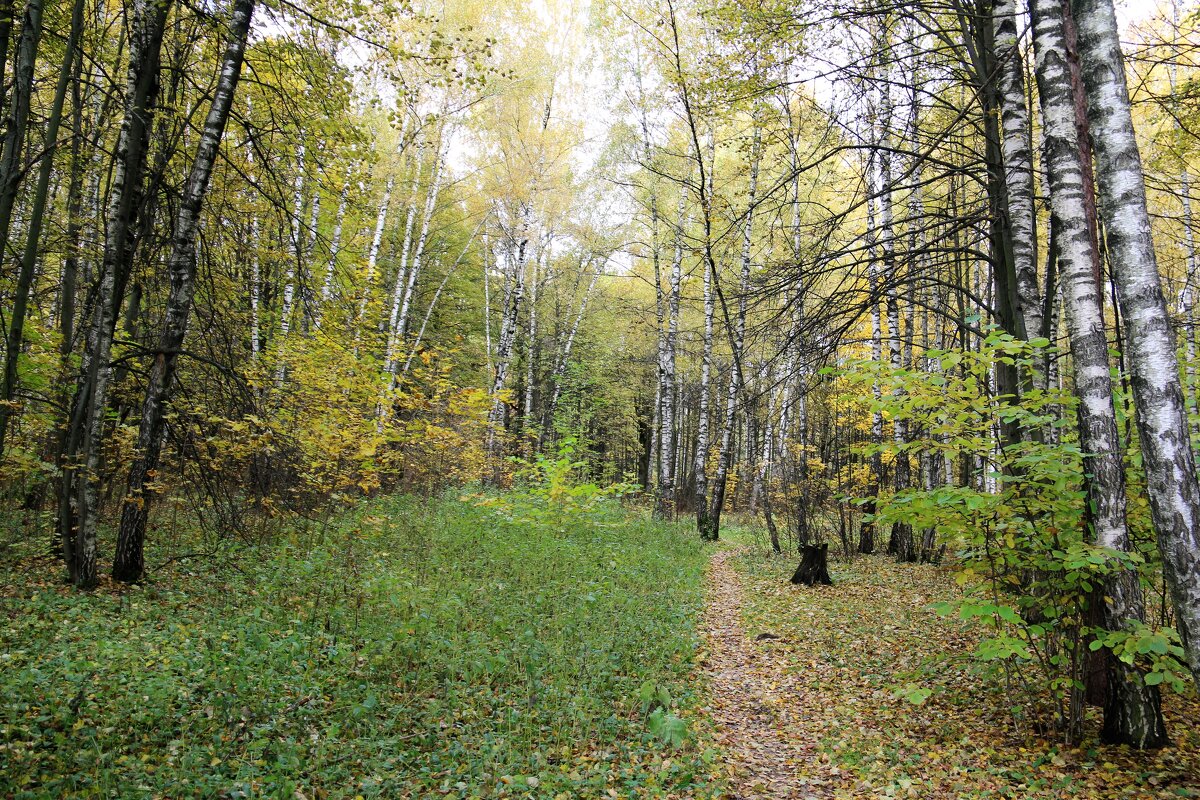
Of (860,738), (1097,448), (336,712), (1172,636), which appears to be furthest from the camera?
(860,738)

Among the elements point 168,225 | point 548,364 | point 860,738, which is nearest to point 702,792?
point 860,738

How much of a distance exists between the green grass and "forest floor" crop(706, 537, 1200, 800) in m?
0.51

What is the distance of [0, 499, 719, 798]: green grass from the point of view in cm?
340

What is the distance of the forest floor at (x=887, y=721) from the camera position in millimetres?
3658

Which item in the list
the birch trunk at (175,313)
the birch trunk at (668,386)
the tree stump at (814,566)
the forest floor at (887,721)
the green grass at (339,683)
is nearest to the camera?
the green grass at (339,683)

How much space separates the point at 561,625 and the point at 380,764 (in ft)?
8.49

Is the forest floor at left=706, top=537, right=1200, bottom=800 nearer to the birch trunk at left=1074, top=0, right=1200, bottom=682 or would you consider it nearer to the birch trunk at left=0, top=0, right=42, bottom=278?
the birch trunk at left=1074, top=0, right=1200, bottom=682

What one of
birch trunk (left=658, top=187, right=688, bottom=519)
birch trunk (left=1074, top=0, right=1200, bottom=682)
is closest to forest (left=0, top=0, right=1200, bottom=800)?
birch trunk (left=1074, top=0, right=1200, bottom=682)

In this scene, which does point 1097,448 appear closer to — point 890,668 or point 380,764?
point 890,668

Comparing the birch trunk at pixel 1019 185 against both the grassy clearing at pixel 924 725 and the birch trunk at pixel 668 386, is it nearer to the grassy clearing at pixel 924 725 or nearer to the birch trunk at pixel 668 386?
the grassy clearing at pixel 924 725

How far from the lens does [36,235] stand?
4.23m

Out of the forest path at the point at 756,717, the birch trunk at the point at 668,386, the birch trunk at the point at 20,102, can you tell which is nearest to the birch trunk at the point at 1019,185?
the forest path at the point at 756,717

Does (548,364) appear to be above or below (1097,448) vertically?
above

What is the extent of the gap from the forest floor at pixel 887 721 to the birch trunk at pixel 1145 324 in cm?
115
